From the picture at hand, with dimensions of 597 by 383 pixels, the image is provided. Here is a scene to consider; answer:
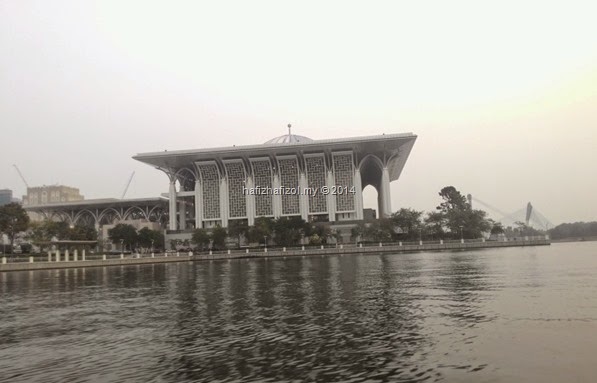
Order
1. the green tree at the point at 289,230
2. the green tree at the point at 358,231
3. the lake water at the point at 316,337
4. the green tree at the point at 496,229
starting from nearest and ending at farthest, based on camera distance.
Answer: the lake water at the point at 316,337
the green tree at the point at 289,230
the green tree at the point at 358,231
the green tree at the point at 496,229

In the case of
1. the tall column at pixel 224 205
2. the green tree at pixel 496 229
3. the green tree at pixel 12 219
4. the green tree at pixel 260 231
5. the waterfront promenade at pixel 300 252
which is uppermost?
the tall column at pixel 224 205

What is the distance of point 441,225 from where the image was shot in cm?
10531

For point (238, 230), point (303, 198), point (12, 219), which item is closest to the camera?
point (12, 219)

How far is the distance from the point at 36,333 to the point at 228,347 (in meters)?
6.96

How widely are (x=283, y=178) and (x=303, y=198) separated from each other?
6965 mm

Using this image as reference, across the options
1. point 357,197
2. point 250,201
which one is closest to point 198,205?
point 250,201

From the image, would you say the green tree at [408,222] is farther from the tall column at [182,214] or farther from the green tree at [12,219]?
the green tree at [12,219]

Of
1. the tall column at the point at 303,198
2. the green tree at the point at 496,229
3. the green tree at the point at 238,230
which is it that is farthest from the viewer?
the tall column at the point at 303,198

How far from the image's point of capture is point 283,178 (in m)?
122

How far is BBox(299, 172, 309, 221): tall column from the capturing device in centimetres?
11994

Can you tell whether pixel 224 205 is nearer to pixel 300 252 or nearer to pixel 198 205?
pixel 198 205

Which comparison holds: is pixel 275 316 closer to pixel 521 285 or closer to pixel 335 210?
pixel 521 285

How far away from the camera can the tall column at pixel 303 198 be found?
120 m

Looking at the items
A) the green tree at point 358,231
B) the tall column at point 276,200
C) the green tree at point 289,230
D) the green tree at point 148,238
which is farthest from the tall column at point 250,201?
the green tree at point 358,231
